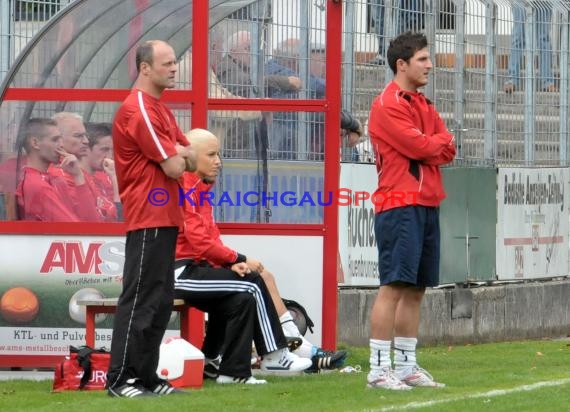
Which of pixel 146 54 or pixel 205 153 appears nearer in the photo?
pixel 146 54

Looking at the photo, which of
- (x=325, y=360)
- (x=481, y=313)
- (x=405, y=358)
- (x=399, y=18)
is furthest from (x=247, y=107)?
(x=481, y=313)

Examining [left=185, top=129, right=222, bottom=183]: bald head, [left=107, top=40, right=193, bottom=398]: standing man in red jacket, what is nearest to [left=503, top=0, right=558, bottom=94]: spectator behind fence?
[left=185, top=129, right=222, bottom=183]: bald head

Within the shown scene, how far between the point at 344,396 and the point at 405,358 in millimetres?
747

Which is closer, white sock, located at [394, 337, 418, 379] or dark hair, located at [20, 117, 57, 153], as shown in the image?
white sock, located at [394, 337, 418, 379]

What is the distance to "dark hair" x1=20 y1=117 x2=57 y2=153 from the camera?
36.8ft

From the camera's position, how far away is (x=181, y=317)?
1076 cm

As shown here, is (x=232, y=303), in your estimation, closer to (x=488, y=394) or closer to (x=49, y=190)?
(x=49, y=190)

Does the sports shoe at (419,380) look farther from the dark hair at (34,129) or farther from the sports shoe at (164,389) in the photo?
the dark hair at (34,129)

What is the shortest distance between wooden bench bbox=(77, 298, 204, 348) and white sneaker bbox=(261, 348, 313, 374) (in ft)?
1.76

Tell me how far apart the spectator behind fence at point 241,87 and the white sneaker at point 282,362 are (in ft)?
5.56

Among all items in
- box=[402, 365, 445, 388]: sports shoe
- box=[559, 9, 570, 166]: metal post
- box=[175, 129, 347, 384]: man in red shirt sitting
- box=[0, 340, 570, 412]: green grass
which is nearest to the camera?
box=[0, 340, 570, 412]: green grass

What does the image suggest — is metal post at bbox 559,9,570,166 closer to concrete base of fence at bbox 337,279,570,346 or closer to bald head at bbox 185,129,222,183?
concrete base of fence at bbox 337,279,570,346

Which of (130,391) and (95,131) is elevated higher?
(95,131)

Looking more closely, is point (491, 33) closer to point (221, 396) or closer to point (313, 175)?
point (313, 175)
